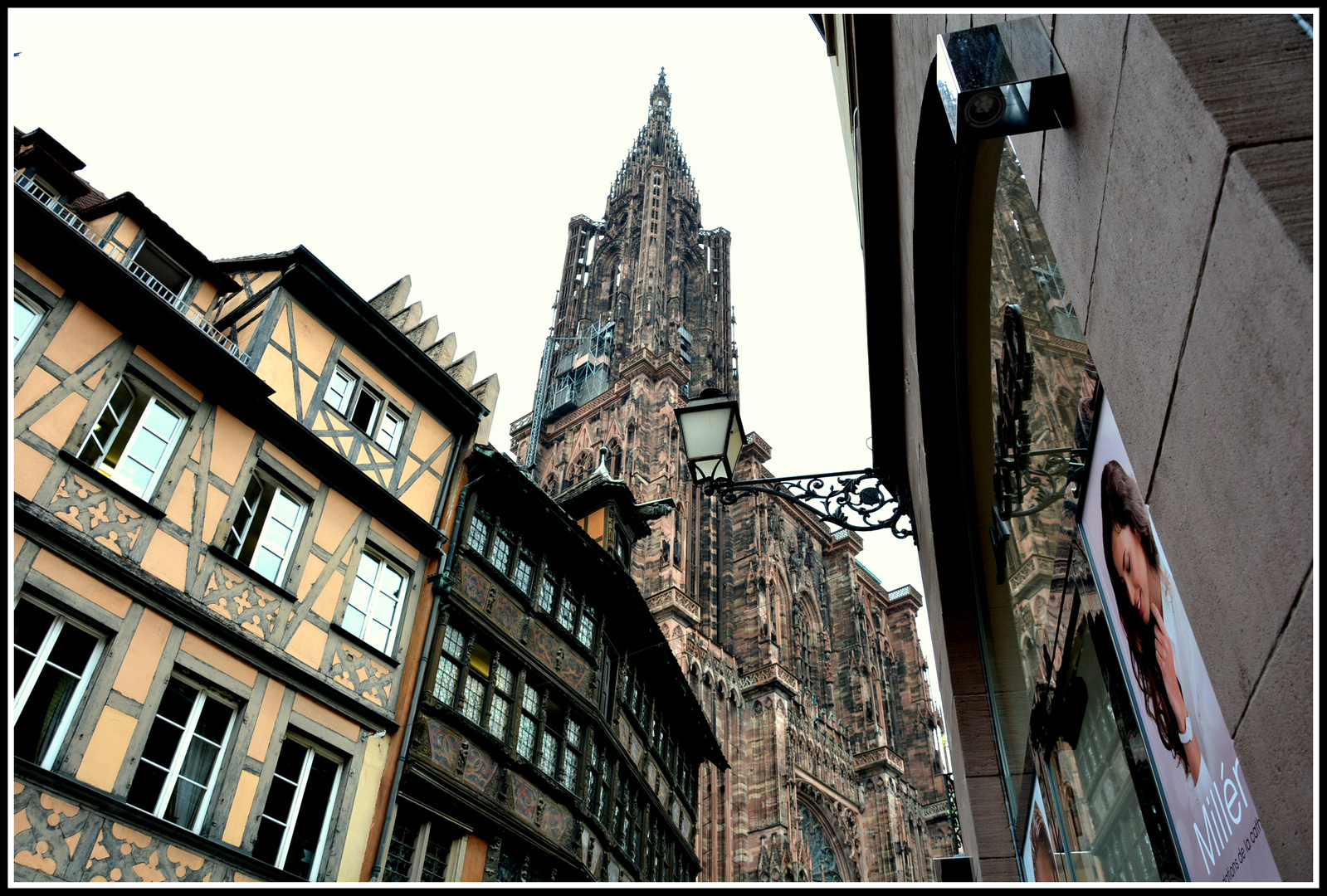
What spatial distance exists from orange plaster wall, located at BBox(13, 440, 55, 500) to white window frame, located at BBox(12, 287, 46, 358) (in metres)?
0.93

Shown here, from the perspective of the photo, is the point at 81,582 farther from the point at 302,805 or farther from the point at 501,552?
the point at 501,552

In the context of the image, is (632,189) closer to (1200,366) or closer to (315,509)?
(315,509)

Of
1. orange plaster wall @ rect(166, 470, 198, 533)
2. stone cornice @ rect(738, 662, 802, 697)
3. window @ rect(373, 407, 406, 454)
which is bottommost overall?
orange plaster wall @ rect(166, 470, 198, 533)

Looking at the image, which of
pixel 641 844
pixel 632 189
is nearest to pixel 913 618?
pixel 632 189

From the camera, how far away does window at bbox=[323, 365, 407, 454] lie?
41.4 feet

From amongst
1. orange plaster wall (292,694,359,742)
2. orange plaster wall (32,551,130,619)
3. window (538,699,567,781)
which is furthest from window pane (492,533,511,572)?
orange plaster wall (32,551,130,619)

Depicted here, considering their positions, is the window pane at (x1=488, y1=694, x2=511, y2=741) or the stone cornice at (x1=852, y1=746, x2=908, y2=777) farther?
the stone cornice at (x1=852, y1=746, x2=908, y2=777)


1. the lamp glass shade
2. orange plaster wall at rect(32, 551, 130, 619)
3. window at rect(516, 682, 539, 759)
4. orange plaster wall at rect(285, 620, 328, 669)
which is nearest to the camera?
the lamp glass shade

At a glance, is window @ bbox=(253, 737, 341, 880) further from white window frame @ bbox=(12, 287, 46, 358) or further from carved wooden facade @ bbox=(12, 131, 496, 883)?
white window frame @ bbox=(12, 287, 46, 358)

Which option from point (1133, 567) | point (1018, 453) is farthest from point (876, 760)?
point (1133, 567)

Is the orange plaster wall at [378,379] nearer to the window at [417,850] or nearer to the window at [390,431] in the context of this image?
the window at [390,431]

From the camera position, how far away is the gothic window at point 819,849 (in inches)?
1692

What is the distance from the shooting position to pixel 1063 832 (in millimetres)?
4270

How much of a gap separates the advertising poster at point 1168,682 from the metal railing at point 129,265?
9999 millimetres
